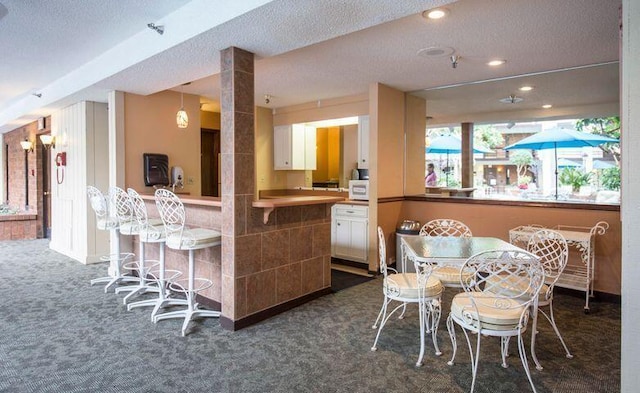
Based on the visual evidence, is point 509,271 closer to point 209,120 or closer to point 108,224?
point 108,224

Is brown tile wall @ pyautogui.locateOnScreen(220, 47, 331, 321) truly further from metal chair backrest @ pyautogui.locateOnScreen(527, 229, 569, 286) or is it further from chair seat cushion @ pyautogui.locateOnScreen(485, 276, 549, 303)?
metal chair backrest @ pyautogui.locateOnScreen(527, 229, 569, 286)

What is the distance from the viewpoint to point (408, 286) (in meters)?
2.73

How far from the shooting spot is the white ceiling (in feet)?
8.82

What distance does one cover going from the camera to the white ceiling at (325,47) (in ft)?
8.82

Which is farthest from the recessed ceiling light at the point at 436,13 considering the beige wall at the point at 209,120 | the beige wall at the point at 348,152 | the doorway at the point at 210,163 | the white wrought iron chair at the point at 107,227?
the doorway at the point at 210,163

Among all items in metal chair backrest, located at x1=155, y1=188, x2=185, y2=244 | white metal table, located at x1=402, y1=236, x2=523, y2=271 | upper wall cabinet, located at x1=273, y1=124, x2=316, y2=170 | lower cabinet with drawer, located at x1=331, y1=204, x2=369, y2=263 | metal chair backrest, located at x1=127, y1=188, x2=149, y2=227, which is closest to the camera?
white metal table, located at x1=402, y1=236, x2=523, y2=271

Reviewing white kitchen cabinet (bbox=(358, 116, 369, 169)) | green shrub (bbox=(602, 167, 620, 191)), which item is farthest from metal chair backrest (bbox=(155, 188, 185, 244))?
green shrub (bbox=(602, 167, 620, 191))

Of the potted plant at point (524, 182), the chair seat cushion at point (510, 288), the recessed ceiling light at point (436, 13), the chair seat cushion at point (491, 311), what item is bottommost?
the chair seat cushion at point (491, 311)

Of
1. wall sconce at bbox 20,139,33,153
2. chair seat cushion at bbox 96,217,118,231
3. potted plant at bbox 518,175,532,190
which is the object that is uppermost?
wall sconce at bbox 20,139,33,153

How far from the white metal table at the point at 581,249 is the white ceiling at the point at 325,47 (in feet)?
5.02

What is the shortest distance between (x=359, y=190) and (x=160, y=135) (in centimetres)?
274

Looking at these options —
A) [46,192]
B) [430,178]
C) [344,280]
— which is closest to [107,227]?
[344,280]

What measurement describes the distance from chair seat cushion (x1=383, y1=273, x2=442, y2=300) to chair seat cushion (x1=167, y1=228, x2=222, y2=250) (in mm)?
1498

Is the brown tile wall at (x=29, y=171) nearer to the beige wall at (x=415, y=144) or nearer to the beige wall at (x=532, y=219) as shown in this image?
the beige wall at (x=415, y=144)
